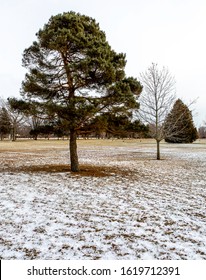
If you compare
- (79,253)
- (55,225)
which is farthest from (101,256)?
(55,225)

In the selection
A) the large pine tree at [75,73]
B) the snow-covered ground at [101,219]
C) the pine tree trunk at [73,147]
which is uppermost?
the large pine tree at [75,73]

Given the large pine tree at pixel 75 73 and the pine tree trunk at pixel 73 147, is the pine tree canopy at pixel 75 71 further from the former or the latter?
the pine tree trunk at pixel 73 147

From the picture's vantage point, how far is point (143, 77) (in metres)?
23.6

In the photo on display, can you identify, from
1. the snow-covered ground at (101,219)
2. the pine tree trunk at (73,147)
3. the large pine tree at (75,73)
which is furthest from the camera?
the pine tree trunk at (73,147)

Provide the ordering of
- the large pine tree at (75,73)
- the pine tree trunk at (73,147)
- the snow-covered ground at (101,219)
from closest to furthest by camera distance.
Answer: the snow-covered ground at (101,219) → the large pine tree at (75,73) → the pine tree trunk at (73,147)

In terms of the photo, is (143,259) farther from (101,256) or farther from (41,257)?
(41,257)

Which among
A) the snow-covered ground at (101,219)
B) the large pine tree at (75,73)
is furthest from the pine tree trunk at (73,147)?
the snow-covered ground at (101,219)

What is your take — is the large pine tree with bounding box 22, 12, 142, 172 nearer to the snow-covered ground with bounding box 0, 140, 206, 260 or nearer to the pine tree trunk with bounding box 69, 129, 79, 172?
the pine tree trunk with bounding box 69, 129, 79, 172

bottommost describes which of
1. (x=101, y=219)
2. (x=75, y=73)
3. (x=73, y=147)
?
(x=101, y=219)

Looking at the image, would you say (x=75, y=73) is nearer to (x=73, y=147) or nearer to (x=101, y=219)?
(x=73, y=147)

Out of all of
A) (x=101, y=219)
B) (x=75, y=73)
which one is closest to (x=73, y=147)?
(x=75, y=73)

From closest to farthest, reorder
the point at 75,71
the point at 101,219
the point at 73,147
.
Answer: the point at 101,219
the point at 75,71
the point at 73,147
